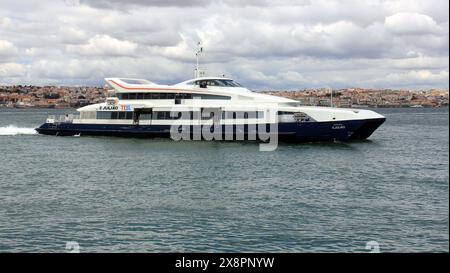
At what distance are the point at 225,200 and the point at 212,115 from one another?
22012mm

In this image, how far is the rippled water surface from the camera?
16.1 meters

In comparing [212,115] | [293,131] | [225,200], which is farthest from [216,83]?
[225,200]

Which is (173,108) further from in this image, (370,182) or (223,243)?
(223,243)

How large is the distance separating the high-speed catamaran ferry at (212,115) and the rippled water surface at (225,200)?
2544 millimetres

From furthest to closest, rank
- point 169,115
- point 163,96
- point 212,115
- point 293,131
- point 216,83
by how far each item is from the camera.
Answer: point 163,96 < point 169,115 < point 216,83 < point 212,115 < point 293,131

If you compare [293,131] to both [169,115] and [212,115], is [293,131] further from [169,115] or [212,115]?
[169,115]

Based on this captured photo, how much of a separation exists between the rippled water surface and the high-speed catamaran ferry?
2.54m

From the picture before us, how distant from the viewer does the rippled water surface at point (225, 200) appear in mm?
16125

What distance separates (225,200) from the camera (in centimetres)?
2173

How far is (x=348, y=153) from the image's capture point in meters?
36.9

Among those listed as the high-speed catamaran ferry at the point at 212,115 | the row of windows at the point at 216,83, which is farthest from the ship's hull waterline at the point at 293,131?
the row of windows at the point at 216,83
